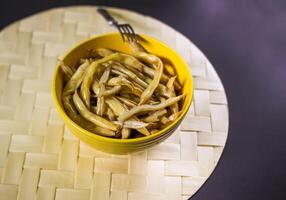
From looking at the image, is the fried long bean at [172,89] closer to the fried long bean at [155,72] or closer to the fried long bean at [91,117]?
the fried long bean at [155,72]

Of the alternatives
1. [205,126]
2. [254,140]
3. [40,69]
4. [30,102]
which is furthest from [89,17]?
[254,140]

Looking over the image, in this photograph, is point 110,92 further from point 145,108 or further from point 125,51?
point 125,51

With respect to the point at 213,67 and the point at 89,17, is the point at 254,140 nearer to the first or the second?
the point at 213,67

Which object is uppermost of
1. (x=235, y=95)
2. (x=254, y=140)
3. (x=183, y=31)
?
(x=183, y=31)

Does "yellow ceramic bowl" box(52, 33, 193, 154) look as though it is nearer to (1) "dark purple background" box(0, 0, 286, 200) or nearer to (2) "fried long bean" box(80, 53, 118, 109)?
(2) "fried long bean" box(80, 53, 118, 109)

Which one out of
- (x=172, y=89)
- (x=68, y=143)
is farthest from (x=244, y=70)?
(x=68, y=143)

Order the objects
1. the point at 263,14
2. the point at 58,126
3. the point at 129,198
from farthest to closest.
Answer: the point at 263,14 < the point at 58,126 < the point at 129,198
